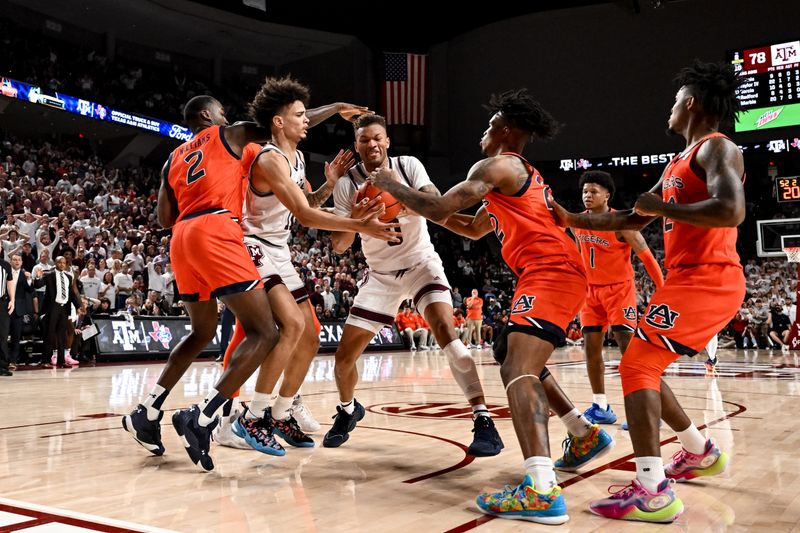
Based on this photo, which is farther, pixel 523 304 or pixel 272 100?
pixel 272 100

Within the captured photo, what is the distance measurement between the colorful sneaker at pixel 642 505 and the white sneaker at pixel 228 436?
239 centimetres

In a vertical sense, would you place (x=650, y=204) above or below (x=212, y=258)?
above

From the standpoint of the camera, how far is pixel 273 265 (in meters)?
4.53

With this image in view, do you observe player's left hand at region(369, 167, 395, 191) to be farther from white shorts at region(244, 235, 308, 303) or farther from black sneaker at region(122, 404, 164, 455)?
black sneaker at region(122, 404, 164, 455)

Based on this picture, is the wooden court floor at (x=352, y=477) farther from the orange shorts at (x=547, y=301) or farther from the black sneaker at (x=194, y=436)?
the orange shorts at (x=547, y=301)

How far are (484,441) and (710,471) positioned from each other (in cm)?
118

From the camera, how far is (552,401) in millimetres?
3752

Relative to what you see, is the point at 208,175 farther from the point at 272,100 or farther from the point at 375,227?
the point at 375,227

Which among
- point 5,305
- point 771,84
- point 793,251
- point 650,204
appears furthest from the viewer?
point 771,84

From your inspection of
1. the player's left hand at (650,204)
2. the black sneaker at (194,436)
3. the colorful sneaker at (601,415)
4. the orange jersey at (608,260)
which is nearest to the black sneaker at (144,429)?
the black sneaker at (194,436)

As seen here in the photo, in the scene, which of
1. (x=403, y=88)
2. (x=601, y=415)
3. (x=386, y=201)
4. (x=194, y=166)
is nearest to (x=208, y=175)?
(x=194, y=166)

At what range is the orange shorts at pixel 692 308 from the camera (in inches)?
118

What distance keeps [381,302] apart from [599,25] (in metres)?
24.1

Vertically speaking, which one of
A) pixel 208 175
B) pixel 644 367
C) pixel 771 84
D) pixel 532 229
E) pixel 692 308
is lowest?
pixel 644 367
